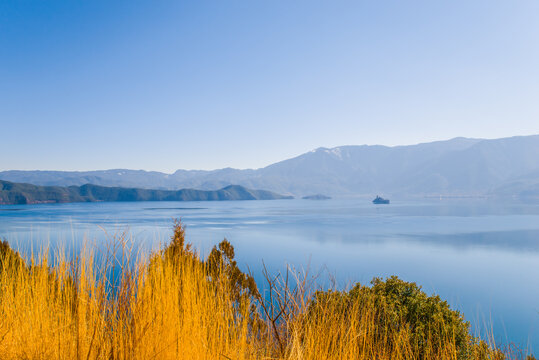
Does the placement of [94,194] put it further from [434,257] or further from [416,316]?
[416,316]

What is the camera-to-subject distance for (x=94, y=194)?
157875 mm

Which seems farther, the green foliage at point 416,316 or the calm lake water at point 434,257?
the calm lake water at point 434,257

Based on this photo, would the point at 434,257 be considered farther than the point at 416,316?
Yes

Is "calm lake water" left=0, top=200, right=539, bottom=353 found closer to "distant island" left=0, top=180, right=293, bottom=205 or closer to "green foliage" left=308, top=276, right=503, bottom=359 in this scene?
"green foliage" left=308, top=276, right=503, bottom=359

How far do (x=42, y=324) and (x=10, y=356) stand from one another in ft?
0.76

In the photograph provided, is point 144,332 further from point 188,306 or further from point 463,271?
point 463,271

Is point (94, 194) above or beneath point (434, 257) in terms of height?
above

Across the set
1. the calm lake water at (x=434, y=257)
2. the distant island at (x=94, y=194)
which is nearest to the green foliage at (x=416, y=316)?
the calm lake water at (x=434, y=257)

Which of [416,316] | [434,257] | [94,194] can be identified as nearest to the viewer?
[416,316]

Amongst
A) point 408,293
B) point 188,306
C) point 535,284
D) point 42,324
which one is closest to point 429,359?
point 408,293

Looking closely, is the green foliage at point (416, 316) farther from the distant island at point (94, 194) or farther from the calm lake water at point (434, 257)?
the distant island at point (94, 194)

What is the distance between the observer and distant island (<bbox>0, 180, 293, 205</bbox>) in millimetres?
131375

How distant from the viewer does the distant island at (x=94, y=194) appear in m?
131

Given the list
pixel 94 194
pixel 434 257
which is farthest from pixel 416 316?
pixel 94 194
